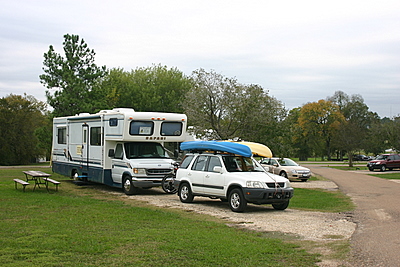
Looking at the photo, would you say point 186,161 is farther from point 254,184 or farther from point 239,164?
point 254,184

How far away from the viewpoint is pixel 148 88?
43.5 meters

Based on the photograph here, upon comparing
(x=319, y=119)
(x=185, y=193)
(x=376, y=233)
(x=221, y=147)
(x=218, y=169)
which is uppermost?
(x=319, y=119)

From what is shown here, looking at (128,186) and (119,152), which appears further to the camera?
(119,152)

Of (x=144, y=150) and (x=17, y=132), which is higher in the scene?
(x=17, y=132)

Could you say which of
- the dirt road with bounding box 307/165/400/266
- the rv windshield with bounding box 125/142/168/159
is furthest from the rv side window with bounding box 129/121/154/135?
the dirt road with bounding box 307/165/400/266

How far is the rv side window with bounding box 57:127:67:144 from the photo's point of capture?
72.9 ft

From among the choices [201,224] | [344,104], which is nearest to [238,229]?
[201,224]

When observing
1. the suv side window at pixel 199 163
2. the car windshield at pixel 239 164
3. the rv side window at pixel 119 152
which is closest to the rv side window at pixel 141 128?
the rv side window at pixel 119 152

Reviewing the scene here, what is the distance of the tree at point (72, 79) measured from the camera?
3706cm

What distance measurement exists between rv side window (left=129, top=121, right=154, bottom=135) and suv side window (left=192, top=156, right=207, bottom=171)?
3.80 metres

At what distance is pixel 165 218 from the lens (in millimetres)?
11266

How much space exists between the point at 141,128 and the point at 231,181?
5.95 metres

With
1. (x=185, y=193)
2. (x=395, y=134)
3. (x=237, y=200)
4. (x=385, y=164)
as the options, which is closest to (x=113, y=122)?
(x=185, y=193)

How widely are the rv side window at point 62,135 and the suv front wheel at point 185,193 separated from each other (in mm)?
9290
